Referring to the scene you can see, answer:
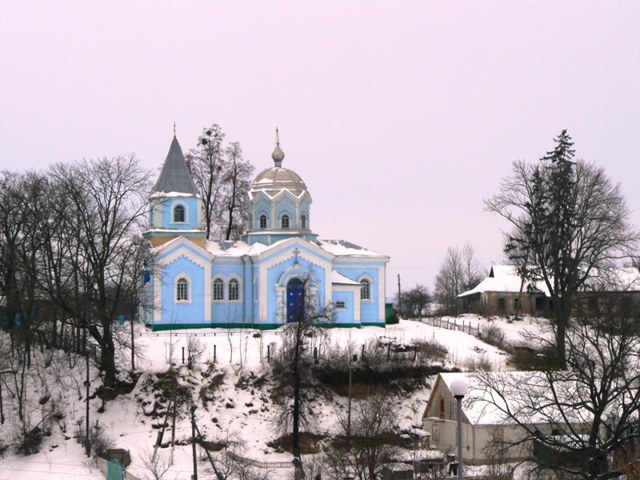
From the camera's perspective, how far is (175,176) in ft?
156

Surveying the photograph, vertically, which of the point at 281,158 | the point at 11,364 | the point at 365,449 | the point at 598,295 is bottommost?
the point at 365,449

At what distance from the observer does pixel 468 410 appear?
107ft

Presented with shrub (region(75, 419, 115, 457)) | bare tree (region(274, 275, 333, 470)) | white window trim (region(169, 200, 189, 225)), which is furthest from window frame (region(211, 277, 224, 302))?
shrub (region(75, 419, 115, 457))

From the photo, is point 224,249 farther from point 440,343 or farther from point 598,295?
point 598,295

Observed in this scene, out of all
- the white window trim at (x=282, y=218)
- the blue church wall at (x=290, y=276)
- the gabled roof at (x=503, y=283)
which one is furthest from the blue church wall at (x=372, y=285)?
the gabled roof at (x=503, y=283)

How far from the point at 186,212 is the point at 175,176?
1.95 m

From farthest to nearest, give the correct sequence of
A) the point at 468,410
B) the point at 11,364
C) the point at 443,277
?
1. the point at 443,277
2. the point at 11,364
3. the point at 468,410

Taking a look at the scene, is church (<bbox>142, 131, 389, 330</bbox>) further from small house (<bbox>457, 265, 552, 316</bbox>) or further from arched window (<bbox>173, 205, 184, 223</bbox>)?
small house (<bbox>457, 265, 552, 316</bbox>)

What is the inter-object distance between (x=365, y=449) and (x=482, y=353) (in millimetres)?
14558

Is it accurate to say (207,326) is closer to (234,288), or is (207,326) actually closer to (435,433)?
(234,288)

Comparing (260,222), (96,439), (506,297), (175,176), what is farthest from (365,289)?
(96,439)

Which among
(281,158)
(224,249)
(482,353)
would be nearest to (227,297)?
(224,249)

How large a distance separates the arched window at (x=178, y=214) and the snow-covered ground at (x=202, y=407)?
19.8 ft

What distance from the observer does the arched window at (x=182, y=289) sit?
44812 millimetres
